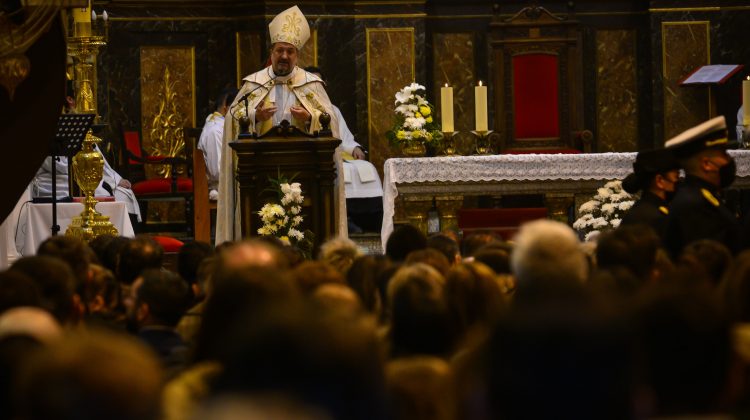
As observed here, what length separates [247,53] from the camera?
17016mm

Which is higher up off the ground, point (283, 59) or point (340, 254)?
point (283, 59)

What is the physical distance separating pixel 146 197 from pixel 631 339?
13.8 m

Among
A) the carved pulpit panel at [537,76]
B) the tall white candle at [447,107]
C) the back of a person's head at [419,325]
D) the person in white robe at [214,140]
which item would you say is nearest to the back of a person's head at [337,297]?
the back of a person's head at [419,325]

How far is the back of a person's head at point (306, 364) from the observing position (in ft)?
7.84

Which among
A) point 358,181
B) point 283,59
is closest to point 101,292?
point 283,59

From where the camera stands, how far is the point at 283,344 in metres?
2.42

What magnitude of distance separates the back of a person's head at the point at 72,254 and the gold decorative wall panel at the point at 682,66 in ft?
39.0

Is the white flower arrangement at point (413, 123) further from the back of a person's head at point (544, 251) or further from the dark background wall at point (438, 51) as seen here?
the back of a person's head at point (544, 251)

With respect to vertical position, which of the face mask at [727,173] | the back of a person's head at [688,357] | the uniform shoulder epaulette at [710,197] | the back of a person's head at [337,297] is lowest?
the back of a person's head at [688,357]

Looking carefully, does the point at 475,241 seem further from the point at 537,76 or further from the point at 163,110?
the point at 163,110

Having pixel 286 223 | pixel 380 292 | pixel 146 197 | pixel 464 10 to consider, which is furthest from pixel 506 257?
pixel 464 10

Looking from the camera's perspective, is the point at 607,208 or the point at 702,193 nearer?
the point at 702,193

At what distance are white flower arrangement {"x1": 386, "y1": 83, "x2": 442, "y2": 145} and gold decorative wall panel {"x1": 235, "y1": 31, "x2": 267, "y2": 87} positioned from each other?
3.70 m

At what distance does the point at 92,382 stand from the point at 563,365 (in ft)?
2.81
